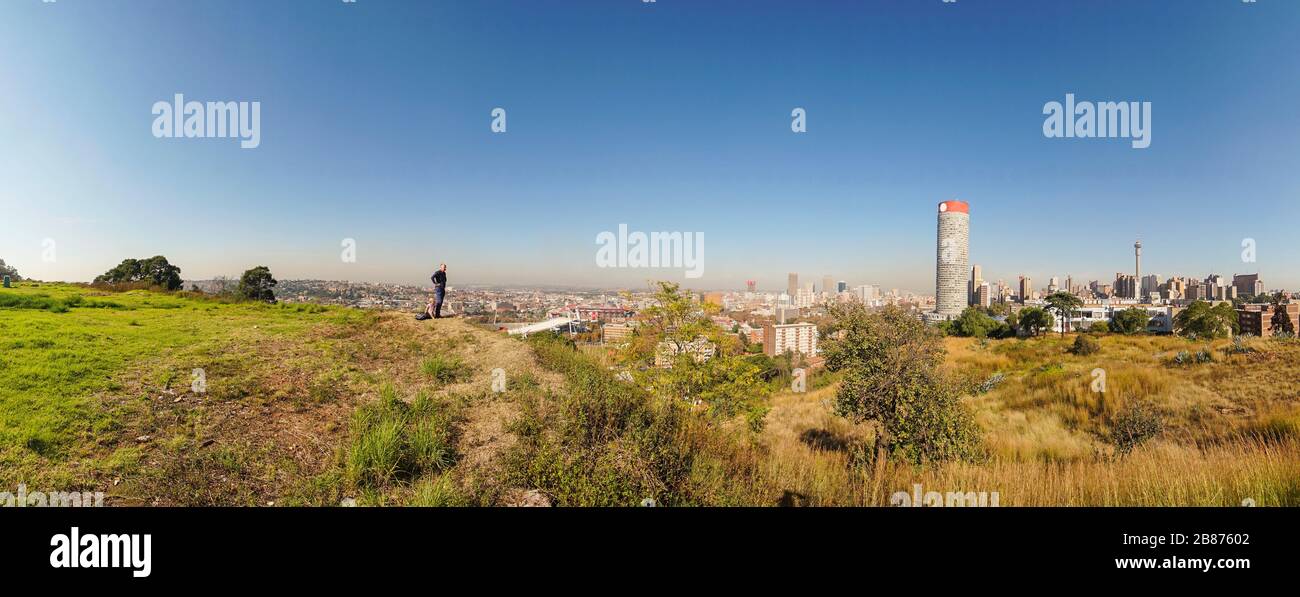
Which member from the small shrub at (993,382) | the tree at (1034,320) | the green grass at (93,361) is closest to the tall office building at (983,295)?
the tree at (1034,320)

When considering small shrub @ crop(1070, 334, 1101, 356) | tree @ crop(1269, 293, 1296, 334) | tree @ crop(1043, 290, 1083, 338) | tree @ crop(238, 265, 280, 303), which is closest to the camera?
tree @ crop(238, 265, 280, 303)

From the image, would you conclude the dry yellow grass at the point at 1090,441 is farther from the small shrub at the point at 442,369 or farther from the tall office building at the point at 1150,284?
the tall office building at the point at 1150,284

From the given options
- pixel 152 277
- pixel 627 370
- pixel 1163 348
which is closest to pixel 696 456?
pixel 627 370

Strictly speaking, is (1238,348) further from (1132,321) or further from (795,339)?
(1132,321)

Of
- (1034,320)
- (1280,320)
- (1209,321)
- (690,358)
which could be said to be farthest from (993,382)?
(1034,320)

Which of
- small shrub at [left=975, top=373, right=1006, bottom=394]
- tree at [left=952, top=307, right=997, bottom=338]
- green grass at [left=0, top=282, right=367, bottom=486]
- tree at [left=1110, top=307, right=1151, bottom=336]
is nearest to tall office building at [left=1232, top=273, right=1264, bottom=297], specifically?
tree at [left=1110, top=307, right=1151, bottom=336]

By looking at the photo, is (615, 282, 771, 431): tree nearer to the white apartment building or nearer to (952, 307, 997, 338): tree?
the white apartment building
